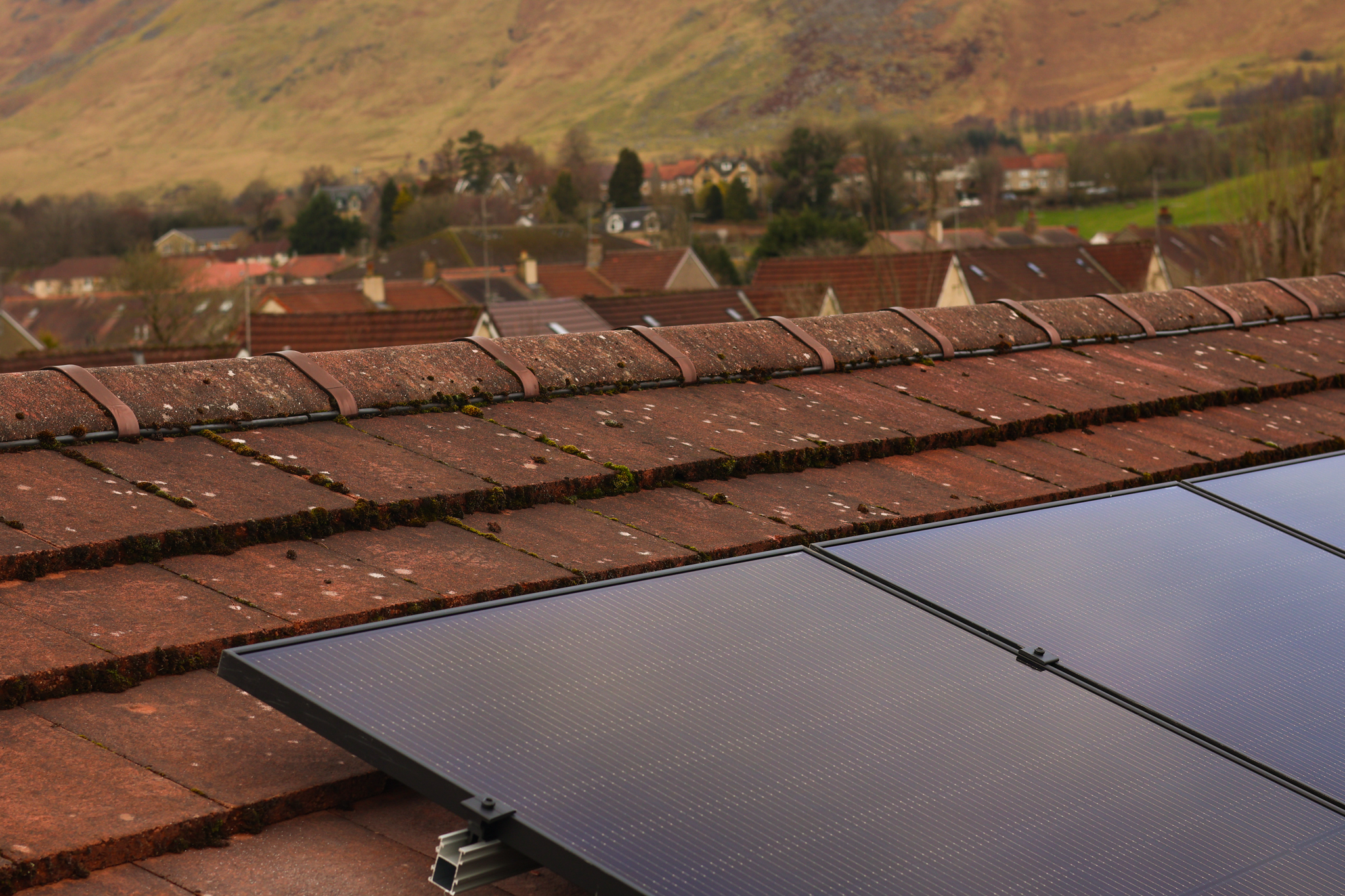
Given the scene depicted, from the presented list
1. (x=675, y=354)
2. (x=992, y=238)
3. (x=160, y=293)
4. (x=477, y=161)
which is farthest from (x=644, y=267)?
(x=477, y=161)

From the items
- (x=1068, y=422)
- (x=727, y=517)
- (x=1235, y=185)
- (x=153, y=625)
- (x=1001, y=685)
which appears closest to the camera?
(x=1001, y=685)

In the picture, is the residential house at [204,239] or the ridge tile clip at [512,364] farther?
the residential house at [204,239]

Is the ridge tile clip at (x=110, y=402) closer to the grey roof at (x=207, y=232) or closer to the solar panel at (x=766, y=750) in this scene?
the solar panel at (x=766, y=750)

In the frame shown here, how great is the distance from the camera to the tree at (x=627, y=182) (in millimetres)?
134250

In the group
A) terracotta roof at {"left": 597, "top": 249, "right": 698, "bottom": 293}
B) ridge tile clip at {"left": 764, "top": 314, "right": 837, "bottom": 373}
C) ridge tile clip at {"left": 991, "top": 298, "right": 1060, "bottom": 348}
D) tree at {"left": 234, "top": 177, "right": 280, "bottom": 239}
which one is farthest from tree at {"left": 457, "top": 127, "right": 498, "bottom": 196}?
ridge tile clip at {"left": 764, "top": 314, "right": 837, "bottom": 373}

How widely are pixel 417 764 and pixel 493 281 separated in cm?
5917

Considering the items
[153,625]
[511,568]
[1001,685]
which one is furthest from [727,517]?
[153,625]

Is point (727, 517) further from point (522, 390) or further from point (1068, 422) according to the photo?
point (1068, 422)

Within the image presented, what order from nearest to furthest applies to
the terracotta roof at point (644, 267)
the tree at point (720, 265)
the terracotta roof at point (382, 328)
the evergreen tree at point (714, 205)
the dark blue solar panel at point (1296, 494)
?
the dark blue solar panel at point (1296, 494) → the terracotta roof at point (382, 328) → the terracotta roof at point (644, 267) → the tree at point (720, 265) → the evergreen tree at point (714, 205)

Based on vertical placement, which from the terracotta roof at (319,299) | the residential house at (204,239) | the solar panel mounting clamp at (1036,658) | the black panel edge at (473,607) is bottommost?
the terracotta roof at (319,299)

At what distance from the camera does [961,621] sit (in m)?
3.11

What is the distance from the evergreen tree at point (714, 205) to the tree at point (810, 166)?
16950mm

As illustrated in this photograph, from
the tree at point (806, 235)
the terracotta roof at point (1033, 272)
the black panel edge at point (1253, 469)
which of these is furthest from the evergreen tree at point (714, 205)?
the black panel edge at point (1253, 469)

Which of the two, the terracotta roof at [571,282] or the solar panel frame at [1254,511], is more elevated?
the solar panel frame at [1254,511]
